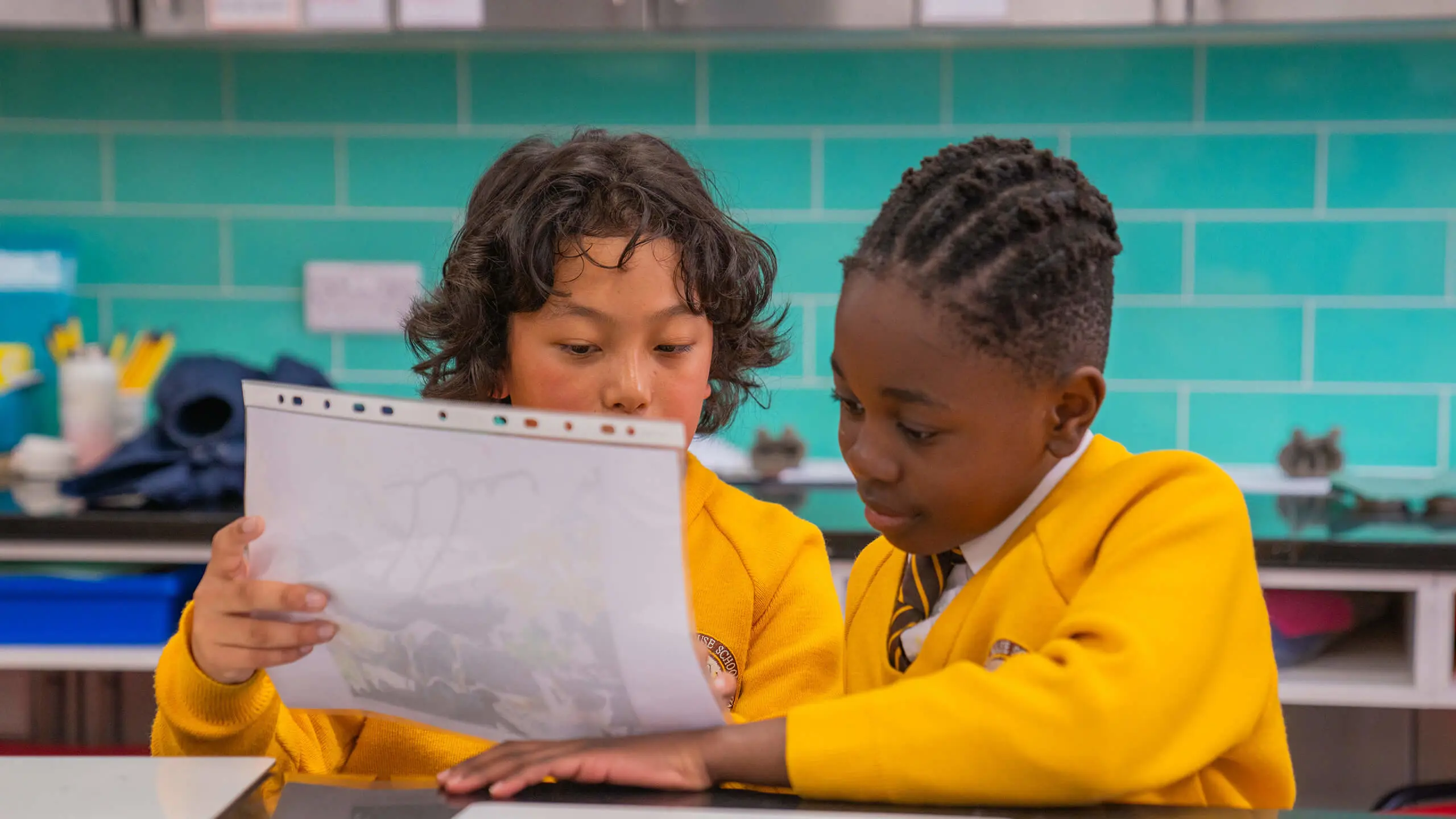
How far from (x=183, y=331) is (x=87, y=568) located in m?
0.66

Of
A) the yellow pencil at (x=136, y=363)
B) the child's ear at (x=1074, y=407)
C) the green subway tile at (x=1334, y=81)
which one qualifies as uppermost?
the green subway tile at (x=1334, y=81)

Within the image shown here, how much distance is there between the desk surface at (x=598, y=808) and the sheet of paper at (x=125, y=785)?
0.07ft

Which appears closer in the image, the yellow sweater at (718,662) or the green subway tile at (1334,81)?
the yellow sweater at (718,662)

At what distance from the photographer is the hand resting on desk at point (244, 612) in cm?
56

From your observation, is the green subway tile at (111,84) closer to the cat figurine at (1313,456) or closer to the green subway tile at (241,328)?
the green subway tile at (241,328)

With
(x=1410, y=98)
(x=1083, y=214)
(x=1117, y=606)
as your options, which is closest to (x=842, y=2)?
(x=1410, y=98)

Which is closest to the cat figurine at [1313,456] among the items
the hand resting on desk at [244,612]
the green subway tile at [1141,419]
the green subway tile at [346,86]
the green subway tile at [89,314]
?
the green subway tile at [1141,419]

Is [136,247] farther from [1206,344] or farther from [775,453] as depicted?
[1206,344]

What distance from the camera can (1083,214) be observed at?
60cm

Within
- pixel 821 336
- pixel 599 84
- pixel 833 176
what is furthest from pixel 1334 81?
pixel 599 84

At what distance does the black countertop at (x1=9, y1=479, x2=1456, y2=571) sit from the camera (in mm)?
1511

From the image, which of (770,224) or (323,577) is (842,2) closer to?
(770,224)

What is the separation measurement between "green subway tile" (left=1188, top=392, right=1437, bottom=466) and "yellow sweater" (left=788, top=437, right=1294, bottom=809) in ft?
5.21

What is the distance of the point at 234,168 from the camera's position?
2217mm
